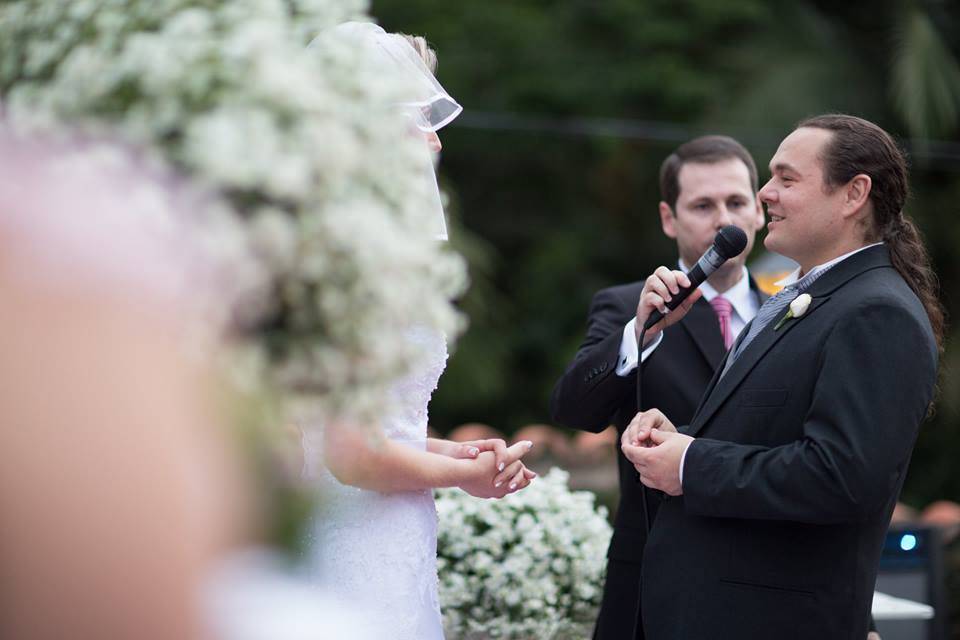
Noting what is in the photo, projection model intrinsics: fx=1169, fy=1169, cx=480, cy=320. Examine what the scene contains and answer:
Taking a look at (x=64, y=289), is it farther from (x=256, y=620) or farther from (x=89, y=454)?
(x=256, y=620)

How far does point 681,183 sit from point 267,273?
2.76 metres

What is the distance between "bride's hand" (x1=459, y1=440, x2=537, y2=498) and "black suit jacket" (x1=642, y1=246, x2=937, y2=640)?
→ 1.27 feet

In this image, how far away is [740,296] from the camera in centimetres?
378

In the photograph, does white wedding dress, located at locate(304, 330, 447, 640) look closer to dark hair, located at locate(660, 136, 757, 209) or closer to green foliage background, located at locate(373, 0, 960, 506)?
dark hair, located at locate(660, 136, 757, 209)

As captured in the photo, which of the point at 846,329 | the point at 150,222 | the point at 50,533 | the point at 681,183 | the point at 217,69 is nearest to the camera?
the point at 50,533

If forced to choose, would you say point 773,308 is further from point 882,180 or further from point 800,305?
point 882,180

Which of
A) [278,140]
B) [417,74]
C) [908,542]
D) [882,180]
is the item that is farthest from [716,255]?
[908,542]

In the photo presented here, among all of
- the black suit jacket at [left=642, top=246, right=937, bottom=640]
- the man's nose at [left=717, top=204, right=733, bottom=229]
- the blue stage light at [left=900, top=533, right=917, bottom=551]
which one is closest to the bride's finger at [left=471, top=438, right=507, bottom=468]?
the black suit jacket at [left=642, top=246, right=937, bottom=640]

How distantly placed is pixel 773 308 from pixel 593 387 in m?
0.67

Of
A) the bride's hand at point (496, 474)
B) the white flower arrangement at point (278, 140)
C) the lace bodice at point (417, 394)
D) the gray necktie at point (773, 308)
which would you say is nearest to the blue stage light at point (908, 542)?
the gray necktie at point (773, 308)

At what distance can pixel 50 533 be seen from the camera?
1104 millimetres

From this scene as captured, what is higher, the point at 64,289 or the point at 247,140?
the point at 247,140

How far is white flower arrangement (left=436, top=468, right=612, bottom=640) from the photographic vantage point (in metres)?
4.20

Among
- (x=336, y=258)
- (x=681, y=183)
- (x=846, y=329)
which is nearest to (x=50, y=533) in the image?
(x=336, y=258)
